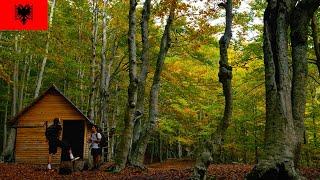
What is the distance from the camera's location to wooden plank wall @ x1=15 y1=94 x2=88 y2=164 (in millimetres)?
25156

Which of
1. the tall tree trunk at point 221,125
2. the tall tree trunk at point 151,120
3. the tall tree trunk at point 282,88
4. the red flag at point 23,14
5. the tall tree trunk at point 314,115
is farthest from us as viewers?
the tall tree trunk at point 314,115

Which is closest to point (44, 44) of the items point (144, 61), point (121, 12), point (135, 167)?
point (121, 12)

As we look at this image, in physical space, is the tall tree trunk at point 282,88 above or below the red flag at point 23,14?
below

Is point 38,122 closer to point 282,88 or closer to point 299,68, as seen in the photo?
point 299,68

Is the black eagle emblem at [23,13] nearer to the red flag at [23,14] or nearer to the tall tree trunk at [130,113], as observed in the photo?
the red flag at [23,14]

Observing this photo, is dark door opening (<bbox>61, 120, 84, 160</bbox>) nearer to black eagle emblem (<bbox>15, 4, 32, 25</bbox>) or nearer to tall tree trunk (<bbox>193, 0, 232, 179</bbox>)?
black eagle emblem (<bbox>15, 4, 32, 25</bbox>)

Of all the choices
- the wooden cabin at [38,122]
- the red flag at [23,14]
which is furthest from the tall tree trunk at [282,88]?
the wooden cabin at [38,122]

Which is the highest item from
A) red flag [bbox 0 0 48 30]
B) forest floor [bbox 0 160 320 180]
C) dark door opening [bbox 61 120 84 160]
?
red flag [bbox 0 0 48 30]

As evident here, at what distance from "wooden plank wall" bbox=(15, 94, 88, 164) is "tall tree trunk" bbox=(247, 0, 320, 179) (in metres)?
18.1

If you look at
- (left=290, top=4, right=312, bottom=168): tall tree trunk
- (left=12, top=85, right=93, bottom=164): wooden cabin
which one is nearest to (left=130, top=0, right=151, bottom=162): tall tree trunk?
(left=290, top=4, right=312, bottom=168): tall tree trunk

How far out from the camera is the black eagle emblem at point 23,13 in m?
20.6

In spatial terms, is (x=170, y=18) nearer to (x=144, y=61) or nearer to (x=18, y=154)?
(x=144, y=61)

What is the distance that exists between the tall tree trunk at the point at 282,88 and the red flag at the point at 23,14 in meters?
14.4

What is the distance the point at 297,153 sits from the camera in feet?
29.1
